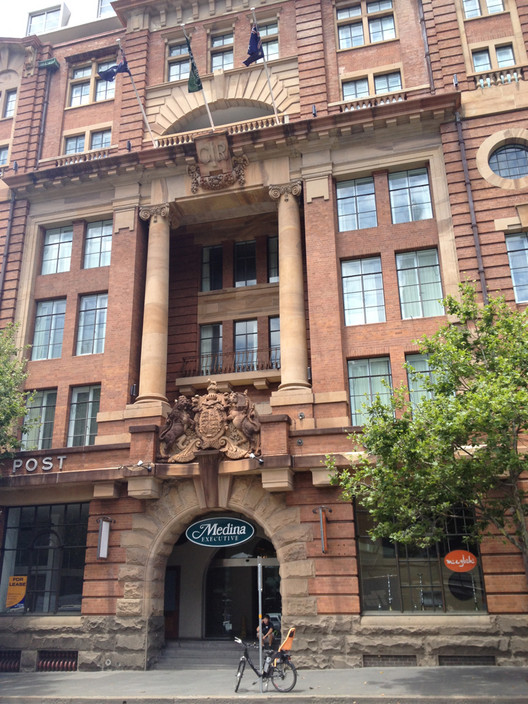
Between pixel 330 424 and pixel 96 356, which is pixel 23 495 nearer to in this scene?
pixel 96 356

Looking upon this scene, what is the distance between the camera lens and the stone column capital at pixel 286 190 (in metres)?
25.1

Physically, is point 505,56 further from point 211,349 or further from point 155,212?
point 211,349

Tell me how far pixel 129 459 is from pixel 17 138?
18.4 meters

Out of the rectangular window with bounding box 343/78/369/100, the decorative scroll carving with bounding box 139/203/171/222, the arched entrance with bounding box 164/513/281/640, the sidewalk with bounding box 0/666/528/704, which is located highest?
the rectangular window with bounding box 343/78/369/100

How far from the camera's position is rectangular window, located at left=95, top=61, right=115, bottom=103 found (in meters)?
30.6

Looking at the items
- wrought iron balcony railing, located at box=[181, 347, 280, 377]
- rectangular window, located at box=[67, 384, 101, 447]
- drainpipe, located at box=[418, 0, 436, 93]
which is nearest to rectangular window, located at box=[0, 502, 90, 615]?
rectangular window, located at box=[67, 384, 101, 447]

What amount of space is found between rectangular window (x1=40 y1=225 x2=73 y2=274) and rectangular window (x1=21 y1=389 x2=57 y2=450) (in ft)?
19.4

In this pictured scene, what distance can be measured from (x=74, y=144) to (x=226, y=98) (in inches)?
317

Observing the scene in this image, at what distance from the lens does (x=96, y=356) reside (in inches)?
997

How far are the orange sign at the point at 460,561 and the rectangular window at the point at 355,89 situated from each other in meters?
Result: 19.1

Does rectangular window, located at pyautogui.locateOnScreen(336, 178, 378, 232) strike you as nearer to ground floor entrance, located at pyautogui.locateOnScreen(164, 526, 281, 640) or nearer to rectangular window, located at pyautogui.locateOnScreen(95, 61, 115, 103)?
rectangular window, located at pyautogui.locateOnScreen(95, 61, 115, 103)

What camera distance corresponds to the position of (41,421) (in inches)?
1001

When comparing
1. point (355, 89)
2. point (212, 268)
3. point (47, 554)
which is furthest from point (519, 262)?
point (47, 554)

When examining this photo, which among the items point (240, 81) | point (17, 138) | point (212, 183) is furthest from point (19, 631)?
point (240, 81)
